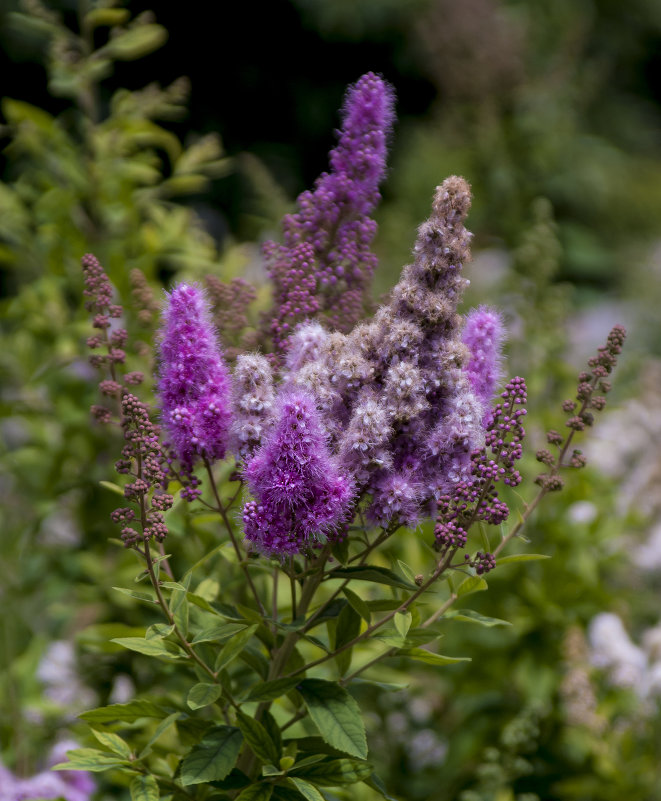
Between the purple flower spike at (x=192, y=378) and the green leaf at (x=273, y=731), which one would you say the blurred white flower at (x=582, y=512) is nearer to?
the green leaf at (x=273, y=731)

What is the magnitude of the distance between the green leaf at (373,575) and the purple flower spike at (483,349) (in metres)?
0.23

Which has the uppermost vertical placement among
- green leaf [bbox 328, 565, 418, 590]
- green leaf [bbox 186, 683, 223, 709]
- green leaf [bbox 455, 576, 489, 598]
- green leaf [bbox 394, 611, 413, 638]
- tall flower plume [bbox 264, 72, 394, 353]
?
tall flower plume [bbox 264, 72, 394, 353]

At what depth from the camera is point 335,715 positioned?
1188mm

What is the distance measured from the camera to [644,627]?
2846 mm

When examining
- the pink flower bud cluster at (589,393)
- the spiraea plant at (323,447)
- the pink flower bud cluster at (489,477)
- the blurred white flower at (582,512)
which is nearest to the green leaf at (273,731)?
the spiraea plant at (323,447)

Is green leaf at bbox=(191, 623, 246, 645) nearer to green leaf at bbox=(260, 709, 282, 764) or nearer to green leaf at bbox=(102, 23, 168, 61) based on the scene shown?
green leaf at bbox=(260, 709, 282, 764)

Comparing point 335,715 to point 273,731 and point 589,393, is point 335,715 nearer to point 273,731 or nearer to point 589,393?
point 273,731

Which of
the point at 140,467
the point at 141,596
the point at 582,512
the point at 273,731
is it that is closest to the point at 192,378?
the point at 140,467

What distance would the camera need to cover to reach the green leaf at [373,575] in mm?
1145

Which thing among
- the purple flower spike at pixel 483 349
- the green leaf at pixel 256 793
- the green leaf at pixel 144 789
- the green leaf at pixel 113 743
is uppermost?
the purple flower spike at pixel 483 349

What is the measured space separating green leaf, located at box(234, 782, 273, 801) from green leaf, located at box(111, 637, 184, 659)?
18cm

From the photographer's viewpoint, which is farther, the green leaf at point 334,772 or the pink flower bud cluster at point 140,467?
→ the green leaf at point 334,772

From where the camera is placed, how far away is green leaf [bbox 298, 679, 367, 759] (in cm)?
114

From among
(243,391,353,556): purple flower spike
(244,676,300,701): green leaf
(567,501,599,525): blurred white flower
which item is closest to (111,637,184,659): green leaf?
(244,676,300,701): green leaf
